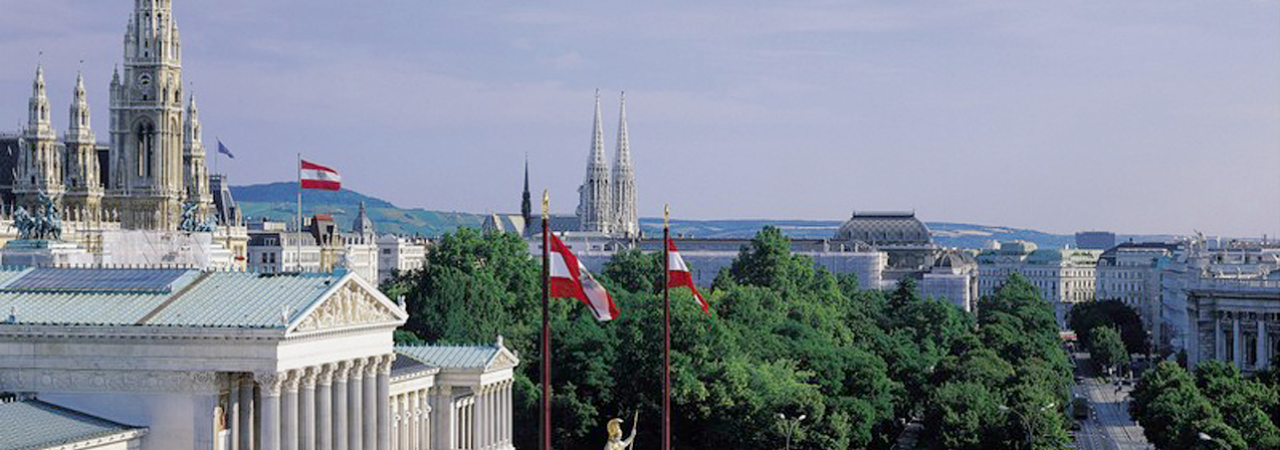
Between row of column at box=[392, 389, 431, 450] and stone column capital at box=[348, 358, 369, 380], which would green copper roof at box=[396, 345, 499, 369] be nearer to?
row of column at box=[392, 389, 431, 450]

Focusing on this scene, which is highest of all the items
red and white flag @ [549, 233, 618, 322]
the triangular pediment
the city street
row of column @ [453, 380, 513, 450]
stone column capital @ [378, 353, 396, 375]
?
red and white flag @ [549, 233, 618, 322]

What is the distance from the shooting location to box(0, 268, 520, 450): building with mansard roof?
7331 cm

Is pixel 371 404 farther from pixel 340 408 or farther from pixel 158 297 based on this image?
pixel 158 297

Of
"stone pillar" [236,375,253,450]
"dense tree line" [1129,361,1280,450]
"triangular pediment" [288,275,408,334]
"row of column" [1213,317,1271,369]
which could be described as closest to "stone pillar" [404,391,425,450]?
"triangular pediment" [288,275,408,334]

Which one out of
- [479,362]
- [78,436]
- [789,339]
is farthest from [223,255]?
[78,436]

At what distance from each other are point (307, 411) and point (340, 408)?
9.80 ft

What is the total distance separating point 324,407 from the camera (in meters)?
78.6

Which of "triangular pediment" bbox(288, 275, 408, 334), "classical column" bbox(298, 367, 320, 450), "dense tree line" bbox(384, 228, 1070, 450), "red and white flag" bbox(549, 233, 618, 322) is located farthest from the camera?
"dense tree line" bbox(384, 228, 1070, 450)

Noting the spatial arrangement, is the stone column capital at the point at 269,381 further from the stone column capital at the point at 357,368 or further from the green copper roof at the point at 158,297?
the stone column capital at the point at 357,368

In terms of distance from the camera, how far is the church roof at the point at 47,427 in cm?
6650

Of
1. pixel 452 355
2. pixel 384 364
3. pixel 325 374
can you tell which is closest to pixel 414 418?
pixel 452 355

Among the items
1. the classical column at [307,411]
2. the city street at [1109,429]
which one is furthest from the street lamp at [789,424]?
the classical column at [307,411]

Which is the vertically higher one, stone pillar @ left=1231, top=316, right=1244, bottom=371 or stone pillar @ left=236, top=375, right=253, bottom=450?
stone pillar @ left=236, top=375, right=253, bottom=450

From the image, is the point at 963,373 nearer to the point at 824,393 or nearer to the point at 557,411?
the point at 824,393
